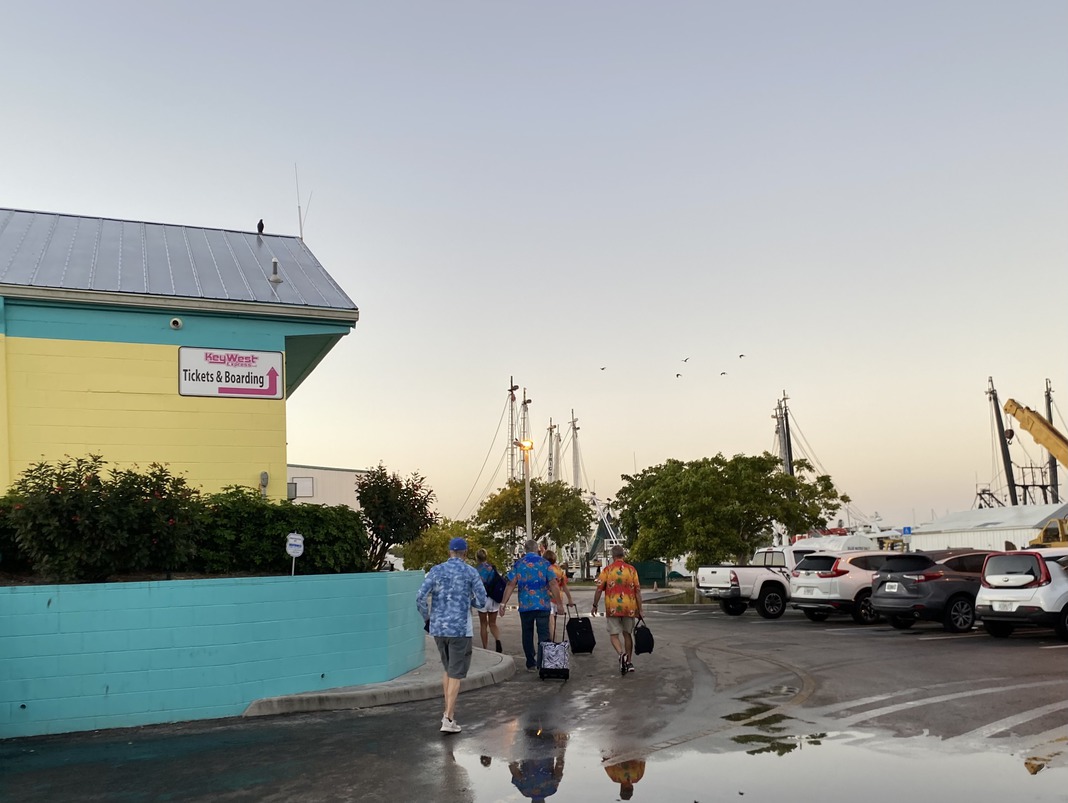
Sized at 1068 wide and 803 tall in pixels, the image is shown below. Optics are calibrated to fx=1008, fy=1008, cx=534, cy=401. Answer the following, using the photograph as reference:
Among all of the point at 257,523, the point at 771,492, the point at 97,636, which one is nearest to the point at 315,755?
the point at 97,636

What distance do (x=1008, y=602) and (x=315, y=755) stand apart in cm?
1320

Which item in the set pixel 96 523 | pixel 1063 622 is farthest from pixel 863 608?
pixel 96 523

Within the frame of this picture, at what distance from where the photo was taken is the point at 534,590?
546 inches

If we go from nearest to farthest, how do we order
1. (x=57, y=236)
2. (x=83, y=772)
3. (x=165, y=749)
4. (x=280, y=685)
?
(x=83, y=772) < (x=165, y=749) < (x=280, y=685) < (x=57, y=236)

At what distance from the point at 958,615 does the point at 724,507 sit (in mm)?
20447

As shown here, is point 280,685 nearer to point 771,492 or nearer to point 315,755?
point 315,755

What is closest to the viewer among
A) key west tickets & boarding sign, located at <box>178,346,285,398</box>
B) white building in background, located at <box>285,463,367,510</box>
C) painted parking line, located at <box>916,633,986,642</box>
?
key west tickets & boarding sign, located at <box>178,346,285,398</box>

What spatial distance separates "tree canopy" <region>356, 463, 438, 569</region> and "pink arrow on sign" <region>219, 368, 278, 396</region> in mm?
2144

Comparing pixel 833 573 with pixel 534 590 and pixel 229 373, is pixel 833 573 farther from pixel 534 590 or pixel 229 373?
pixel 229 373

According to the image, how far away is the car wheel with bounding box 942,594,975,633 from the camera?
1919 cm

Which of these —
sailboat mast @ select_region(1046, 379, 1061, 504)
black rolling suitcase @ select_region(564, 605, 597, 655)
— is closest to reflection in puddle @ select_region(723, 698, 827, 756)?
black rolling suitcase @ select_region(564, 605, 597, 655)

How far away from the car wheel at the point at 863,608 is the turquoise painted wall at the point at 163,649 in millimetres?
13836

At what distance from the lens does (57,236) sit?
18984 mm

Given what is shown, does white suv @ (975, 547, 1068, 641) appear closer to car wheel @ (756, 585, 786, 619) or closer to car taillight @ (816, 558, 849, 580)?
car taillight @ (816, 558, 849, 580)
